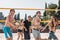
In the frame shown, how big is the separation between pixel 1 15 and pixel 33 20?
739 mm

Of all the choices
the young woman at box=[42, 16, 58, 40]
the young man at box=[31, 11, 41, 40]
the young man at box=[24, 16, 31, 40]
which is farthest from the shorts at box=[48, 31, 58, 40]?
the young man at box=[24, 16, 31, 40]

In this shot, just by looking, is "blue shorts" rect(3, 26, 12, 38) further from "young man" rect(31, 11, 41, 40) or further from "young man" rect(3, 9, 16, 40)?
"young man" rect(31, 11, 41, 40)

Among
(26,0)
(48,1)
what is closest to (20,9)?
(26,0)

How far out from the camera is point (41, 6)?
20.7 feet

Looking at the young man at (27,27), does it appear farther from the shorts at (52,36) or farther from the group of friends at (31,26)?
the shorts at (52,36)

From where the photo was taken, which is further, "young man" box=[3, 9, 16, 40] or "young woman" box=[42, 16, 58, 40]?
"young woman" box=[42, 16, 58, 40]

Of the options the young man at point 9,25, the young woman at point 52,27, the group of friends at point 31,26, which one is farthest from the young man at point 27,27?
the young woman at point 52,27

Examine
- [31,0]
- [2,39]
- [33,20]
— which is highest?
[31,0]

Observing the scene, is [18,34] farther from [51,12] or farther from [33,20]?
[51,12]

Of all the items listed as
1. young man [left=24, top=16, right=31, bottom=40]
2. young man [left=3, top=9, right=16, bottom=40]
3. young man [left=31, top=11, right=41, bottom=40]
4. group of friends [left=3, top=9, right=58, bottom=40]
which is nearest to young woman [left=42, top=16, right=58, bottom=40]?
group of friends [left=3, top=9, right=58, bottom=40]

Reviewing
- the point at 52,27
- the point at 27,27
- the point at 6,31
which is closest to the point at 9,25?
the point at 6,31

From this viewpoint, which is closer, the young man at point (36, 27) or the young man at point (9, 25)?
the young man at point (9, 25)

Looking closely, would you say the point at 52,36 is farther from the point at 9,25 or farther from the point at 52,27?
the point at 9,25

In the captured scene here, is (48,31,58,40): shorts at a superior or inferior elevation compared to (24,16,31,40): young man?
inferior
